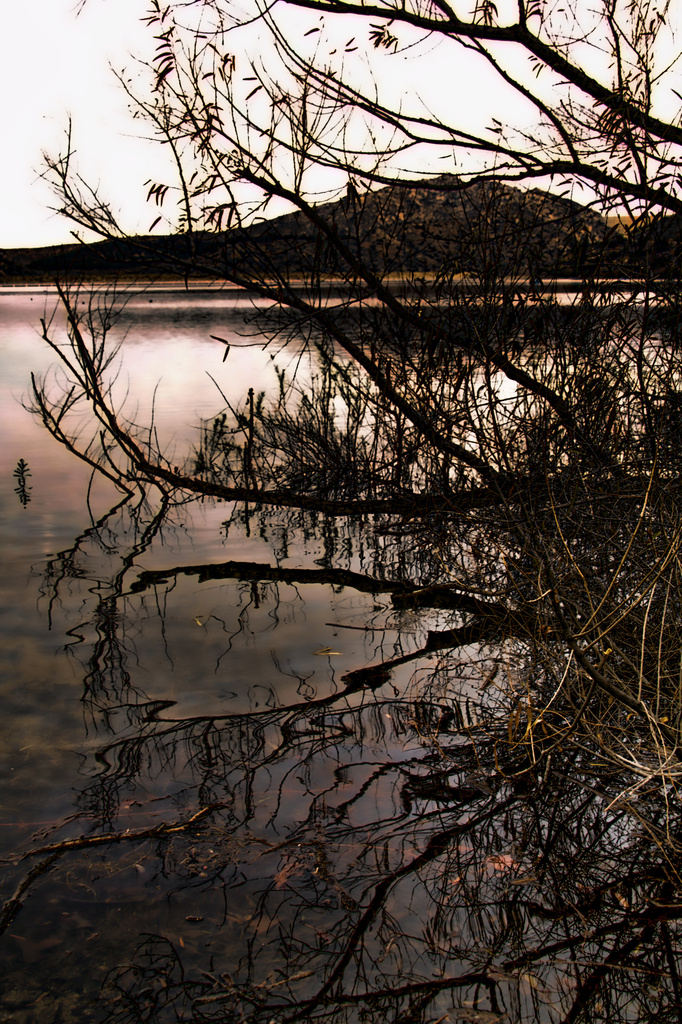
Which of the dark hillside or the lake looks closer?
the lake

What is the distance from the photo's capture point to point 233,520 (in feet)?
28.5

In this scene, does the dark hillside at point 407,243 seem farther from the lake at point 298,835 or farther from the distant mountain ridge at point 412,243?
the lake at point 298,835

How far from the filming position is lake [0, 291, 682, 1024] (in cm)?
259

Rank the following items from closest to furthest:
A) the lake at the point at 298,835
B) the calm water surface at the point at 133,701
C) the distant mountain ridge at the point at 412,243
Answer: the lake at the point at 298,835
the calm water surface at the point at 133,701
the distant mountain ridge at the point at 412,243

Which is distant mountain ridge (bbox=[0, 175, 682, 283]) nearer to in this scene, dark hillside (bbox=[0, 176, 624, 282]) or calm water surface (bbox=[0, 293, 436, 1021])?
dark hillside (bbox=[0, 176, 624, 282])

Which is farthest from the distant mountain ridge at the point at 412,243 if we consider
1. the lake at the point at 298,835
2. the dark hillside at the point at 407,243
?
the lake at the point at 298,835

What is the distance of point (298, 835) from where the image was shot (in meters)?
3.30

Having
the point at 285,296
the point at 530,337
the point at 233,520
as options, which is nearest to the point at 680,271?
the point at 530,337

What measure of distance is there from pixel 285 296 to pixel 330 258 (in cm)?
47

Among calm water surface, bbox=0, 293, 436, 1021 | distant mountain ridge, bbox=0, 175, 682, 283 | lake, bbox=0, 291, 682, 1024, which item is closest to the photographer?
lake, bbox=0, 291, 682, 1024

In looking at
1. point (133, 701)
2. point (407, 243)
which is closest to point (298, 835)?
point (133, 701)

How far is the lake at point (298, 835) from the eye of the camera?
2.59 m

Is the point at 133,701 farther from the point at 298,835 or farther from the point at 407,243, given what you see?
the point at 407,243

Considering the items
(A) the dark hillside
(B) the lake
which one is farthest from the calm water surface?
(A) the dark hillside
